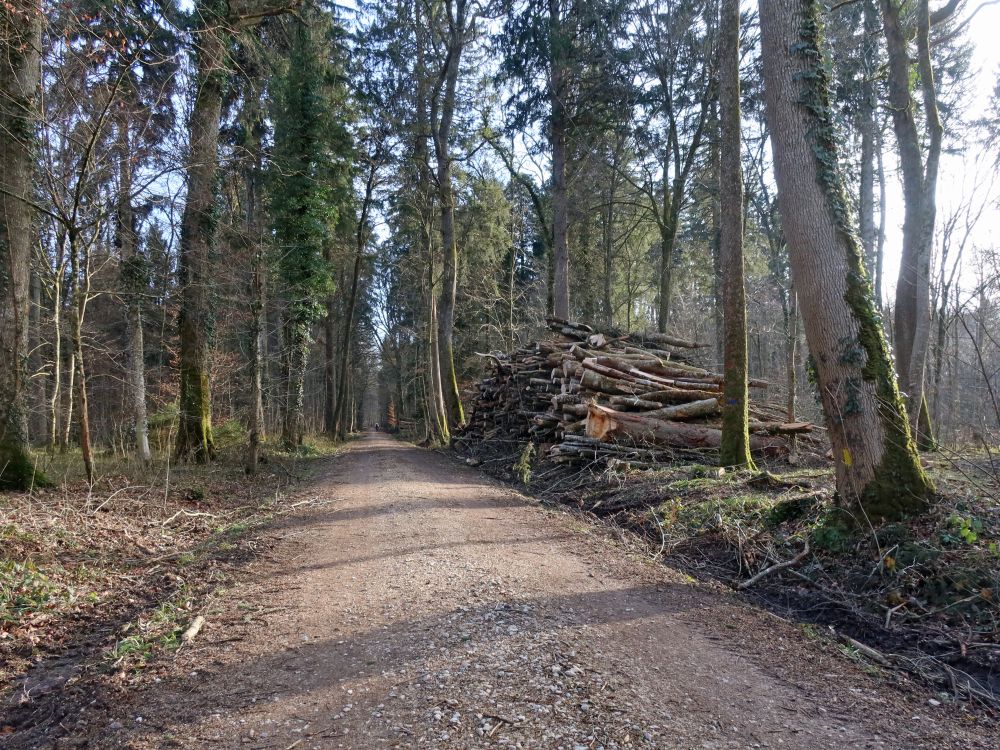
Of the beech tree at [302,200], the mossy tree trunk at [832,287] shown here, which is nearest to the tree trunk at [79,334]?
the mossy tree trunk at [832,287]

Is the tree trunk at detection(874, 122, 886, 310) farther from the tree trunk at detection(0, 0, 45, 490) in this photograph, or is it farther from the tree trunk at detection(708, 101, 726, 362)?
the tree trunk at detection(0, 0, 45, 490)

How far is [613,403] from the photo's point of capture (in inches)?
452

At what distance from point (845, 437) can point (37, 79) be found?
1069cm

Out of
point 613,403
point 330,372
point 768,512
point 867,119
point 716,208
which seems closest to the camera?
point 768,512

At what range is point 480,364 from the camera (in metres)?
30.4

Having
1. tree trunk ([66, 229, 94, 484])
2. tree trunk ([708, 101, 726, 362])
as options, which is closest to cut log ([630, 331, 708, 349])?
tree trunk ([708, 101, 726, 362])

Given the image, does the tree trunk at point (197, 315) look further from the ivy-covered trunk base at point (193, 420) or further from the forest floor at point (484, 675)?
the forest floor at point (484, 675)

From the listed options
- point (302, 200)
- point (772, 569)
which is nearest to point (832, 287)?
point (772, 569)

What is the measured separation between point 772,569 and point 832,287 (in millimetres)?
2785

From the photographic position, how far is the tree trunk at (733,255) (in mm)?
8867

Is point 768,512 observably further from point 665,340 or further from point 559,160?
point 559,160

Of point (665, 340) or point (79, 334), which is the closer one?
point (79, 334)

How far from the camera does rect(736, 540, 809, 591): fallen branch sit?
16.4 feet

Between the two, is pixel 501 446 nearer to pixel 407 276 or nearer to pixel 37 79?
pixel 37 79
